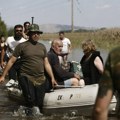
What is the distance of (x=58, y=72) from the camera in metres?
9.46

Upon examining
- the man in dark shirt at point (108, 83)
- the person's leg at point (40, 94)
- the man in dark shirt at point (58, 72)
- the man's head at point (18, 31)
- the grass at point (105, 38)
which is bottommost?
the grass at point (105, 38)

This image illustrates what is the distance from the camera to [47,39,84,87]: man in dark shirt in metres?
9.34

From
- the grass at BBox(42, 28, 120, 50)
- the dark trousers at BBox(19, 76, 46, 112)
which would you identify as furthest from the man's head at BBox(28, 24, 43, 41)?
the grass at BBox(42, 28, 120, 50)

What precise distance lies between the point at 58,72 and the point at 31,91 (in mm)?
890

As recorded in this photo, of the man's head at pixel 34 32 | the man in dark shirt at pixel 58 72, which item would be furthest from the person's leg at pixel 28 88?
the man in dark shirt at pixel 58 72

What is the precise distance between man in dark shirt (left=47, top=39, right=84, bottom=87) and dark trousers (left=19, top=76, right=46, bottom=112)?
2.17 feet

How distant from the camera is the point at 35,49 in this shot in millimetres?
8766

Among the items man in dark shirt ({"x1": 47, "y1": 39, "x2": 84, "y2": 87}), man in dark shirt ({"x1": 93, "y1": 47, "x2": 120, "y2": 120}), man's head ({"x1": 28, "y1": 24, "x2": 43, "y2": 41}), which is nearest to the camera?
man in dark shirt ({"x1": 93, "y1": 47, "x2": 120, "y2": 120})

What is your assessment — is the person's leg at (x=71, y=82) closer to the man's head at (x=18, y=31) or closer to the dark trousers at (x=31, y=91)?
the dark trousers at (x=31, y=91)

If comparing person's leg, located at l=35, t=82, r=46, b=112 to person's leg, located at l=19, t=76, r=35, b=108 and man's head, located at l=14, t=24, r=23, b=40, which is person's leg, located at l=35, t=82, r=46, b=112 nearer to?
person's leg, located at l=19, t=76, r=35, b=108

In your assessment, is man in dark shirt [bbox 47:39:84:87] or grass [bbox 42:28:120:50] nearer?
man in dark shirt [bbox 47:39:84:87]

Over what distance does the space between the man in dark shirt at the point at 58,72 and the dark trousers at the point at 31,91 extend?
66 cm

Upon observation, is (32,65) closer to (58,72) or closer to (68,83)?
(58,72)

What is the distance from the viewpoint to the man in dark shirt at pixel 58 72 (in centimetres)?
934
